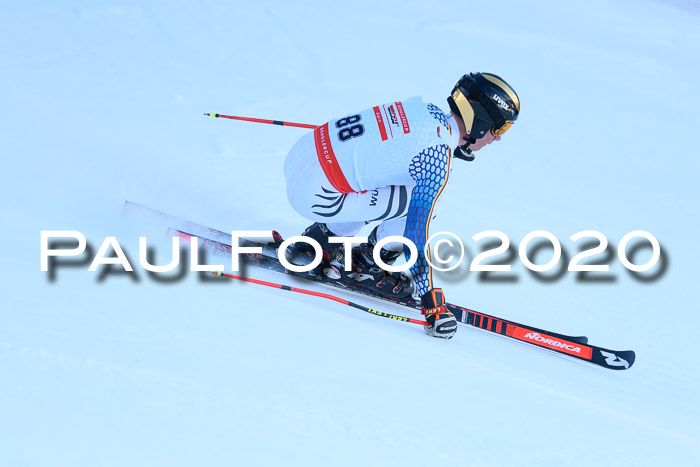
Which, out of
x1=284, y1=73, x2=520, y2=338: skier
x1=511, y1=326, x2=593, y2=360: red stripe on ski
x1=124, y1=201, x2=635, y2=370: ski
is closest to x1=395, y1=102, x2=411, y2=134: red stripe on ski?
x1=284, y1=73, x2=520, y2=338: skier

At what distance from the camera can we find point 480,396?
2.33 metres

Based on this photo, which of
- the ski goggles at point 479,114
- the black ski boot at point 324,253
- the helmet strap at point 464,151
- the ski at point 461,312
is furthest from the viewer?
the black ski boot at point 324,253

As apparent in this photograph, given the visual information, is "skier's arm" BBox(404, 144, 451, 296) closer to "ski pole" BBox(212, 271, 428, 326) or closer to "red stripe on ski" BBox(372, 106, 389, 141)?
"red stripe on ski" BBox(372, 106, 389, 141)

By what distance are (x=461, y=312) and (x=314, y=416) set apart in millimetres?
1735

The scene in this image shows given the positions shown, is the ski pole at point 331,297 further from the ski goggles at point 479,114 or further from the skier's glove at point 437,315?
the ski goggles at point 479,114

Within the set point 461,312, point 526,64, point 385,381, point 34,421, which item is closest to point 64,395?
point 34,421

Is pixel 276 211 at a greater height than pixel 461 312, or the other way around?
pixel 276 211

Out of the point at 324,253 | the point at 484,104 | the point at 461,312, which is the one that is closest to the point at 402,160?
the point at 484,104

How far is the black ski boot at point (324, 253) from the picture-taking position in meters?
3.55

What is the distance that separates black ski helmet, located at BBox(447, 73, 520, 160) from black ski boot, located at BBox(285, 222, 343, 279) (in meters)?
0.92

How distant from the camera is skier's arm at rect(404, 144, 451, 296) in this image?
2883mm

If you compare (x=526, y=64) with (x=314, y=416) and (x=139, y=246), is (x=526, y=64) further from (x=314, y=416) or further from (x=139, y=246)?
(x=314, y=416)

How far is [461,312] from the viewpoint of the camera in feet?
11.5

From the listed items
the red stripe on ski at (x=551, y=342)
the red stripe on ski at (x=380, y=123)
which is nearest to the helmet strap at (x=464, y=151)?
the red stripe on ski at (x=380, y=123)
